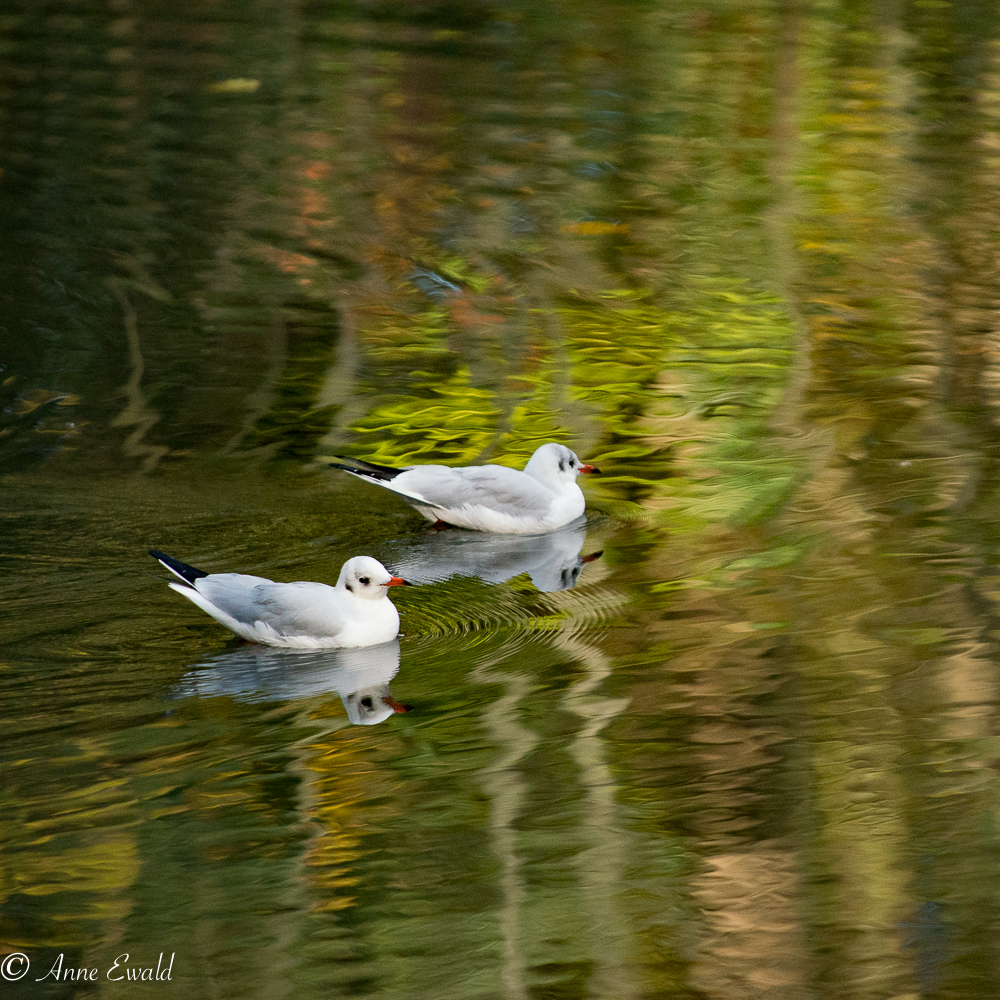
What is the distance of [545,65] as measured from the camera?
1628 centimetres

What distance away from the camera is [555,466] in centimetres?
715

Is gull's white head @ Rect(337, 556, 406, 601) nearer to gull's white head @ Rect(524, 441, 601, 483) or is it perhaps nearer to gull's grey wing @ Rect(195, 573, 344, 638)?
gull's grey wing @ Rect(195, 573, 344, 638)

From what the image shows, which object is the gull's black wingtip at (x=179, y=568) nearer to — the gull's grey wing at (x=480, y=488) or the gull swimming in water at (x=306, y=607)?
the gull swimming in water at (x=306, y=607)

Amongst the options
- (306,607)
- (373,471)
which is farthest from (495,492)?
(306,607)

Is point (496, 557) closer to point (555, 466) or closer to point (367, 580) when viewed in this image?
point (555, 466)

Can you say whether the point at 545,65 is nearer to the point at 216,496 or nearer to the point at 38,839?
the point at 216,496

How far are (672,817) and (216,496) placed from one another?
317cm

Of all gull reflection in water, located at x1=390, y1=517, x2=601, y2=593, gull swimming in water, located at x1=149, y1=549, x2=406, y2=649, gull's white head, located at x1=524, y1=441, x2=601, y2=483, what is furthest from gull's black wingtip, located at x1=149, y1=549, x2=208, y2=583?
gull's white head, located at x1=524, y1=441, x2=601, y2=483

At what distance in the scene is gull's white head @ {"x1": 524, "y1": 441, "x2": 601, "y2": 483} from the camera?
715cm

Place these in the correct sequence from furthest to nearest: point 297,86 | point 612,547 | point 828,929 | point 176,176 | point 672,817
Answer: point 297,86 → point 176,176 → point 612,547 → point 672,817 → point 828,929

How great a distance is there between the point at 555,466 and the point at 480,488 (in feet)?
1.23

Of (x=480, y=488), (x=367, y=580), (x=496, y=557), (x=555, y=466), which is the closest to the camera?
(x=367, y=580)

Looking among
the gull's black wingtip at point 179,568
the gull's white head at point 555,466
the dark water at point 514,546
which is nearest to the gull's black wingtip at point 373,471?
the dark water at point 514,546

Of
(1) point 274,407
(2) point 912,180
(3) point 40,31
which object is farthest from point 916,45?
(1) point 274,407
